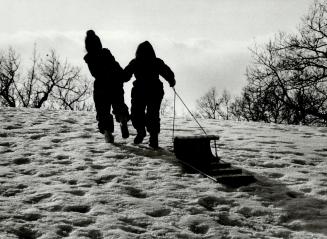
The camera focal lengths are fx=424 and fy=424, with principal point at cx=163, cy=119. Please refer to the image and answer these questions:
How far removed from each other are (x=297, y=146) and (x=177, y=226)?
4887mm

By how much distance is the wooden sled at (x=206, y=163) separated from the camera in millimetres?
6166

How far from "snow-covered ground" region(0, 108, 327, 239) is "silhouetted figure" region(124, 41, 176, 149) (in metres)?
0.59

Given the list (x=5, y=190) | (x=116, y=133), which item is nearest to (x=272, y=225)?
(x=5, y=190)

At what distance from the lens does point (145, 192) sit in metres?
5.69

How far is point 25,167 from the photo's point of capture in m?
6.61

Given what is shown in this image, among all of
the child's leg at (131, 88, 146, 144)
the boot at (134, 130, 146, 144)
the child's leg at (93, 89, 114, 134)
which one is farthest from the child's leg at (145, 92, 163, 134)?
the child's leg at (93, 89, 114, 134)

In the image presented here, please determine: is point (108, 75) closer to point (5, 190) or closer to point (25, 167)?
point (25, 167)

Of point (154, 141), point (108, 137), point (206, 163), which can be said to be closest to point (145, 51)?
point (154, 141)

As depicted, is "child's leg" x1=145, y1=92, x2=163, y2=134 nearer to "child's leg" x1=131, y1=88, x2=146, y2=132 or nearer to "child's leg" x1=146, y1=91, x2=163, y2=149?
"child's leg" x1=146, y1=91, x2=163, y2=149

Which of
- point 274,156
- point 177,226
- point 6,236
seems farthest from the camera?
point 274,156

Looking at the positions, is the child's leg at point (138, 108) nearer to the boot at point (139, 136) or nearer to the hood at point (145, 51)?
the boot at point (139, 136)

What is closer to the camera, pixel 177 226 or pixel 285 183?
pixel 177 226

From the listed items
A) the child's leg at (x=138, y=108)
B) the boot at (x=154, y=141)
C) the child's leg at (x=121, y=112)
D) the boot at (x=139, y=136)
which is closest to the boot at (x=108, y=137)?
the child's leg at (x=121, y=112)

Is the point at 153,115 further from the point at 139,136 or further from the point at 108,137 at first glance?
the point at 108,137
